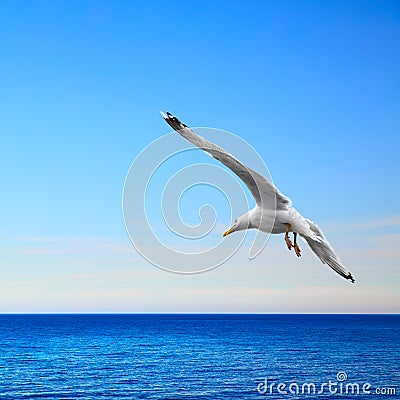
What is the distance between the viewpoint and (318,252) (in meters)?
7.29

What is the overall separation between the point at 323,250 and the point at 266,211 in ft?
2.65

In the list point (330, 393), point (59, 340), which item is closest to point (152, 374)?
point (330, 393)

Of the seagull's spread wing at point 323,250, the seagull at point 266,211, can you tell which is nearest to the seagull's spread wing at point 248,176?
the seagull at point 266,211

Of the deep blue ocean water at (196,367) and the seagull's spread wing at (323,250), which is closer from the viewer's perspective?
the seagull's spread wing at (323,250)

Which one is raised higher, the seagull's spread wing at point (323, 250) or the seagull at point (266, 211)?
the seagull at point (266, 211)

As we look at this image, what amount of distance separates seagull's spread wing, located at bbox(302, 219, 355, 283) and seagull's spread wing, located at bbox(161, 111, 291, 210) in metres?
0.46

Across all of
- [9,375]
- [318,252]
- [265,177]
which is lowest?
[9,375]

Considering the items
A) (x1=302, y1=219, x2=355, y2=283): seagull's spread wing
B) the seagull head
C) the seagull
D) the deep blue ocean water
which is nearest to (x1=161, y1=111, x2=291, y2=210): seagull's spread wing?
the seagull

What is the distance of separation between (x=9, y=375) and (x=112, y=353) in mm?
25198

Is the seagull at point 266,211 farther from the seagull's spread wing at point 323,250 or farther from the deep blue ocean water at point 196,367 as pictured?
the deep blue ocean water at point 196,367

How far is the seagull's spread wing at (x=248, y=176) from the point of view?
287 inches

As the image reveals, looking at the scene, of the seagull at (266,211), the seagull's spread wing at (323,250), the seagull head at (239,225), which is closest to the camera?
the seagull's spread wing at (323,250)

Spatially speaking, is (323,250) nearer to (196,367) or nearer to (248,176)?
(248,176)

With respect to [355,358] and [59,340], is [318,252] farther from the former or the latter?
[59,340]
